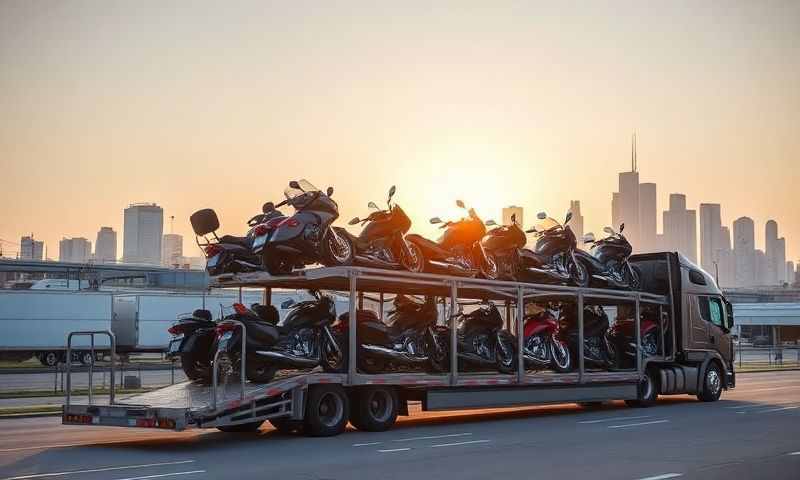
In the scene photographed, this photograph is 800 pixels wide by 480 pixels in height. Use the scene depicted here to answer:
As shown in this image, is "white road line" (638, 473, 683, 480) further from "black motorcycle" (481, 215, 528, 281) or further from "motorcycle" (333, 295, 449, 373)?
"black motorcycle" (481, 215, 528, 281)

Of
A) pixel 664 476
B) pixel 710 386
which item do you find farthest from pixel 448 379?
pixel 710 386

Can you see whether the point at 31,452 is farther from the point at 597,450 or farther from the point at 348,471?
the point at 597,450

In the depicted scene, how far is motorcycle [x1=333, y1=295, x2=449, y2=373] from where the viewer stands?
16.7 m

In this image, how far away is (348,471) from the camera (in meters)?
11.4

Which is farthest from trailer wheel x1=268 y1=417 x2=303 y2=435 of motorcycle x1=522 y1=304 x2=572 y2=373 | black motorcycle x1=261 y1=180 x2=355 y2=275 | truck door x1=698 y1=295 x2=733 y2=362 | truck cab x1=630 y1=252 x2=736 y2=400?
truck door x1=698 y1=295 x2=733 y2=362

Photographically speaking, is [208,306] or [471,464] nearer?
[471,464]

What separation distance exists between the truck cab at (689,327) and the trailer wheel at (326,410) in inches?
392

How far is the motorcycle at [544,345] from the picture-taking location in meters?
20.1

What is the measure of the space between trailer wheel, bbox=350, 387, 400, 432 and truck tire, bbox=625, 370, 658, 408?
8.13m

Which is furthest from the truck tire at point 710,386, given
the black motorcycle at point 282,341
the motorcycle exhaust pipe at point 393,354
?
the black motorcycle at point 282,341

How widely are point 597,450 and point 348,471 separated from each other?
3.90 meters

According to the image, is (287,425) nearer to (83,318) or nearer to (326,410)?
(326,410)

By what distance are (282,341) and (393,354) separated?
2.24 metres

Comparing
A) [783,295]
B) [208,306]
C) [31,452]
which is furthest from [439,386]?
[783,295]
